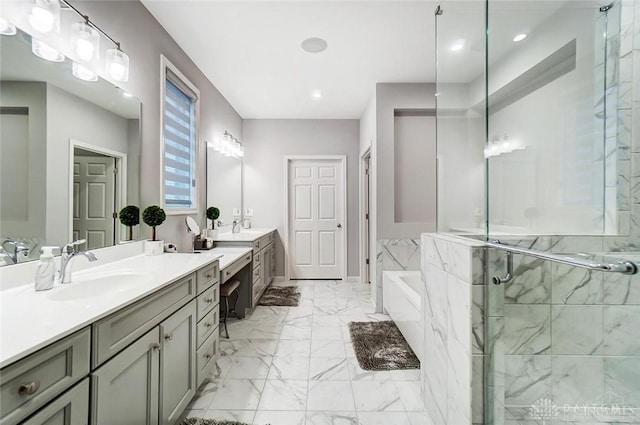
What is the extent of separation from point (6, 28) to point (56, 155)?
52 centimetres

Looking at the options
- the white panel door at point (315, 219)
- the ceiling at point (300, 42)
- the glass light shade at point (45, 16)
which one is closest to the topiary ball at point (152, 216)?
the glass light shade at point (45, 16)

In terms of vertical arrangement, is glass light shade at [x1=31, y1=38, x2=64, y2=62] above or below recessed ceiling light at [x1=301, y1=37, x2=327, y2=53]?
below

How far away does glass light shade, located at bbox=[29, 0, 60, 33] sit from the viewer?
120 centimetres

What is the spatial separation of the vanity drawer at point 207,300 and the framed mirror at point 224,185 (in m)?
1.50

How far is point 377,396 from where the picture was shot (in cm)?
172

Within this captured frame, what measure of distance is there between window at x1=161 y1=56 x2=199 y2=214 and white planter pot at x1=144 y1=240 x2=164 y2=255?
40 centimetres

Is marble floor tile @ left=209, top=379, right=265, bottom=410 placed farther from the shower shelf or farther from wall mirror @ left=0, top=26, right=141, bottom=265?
the shower shelf

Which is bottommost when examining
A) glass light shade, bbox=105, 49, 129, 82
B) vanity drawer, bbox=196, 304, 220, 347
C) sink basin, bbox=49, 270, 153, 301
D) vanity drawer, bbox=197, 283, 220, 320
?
vanity drawer, bbox=196, 304, 220, 347

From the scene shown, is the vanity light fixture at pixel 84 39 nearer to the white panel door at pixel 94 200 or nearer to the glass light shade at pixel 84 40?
the glass light shade at pixel 84 40

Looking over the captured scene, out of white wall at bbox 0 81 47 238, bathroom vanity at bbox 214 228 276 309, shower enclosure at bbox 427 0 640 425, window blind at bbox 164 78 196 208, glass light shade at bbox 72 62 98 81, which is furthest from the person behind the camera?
bathroom vanity at bbox 214 228 276 309

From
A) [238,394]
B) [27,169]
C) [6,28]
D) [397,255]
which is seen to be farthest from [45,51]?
[397,255]

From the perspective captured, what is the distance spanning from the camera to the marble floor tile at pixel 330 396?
1.63 meters

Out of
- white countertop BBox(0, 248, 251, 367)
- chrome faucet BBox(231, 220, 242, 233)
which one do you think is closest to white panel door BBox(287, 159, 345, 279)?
chrome faucet BBox(231, 220, 242, 233)

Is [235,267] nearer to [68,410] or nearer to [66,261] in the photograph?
[66,261]
